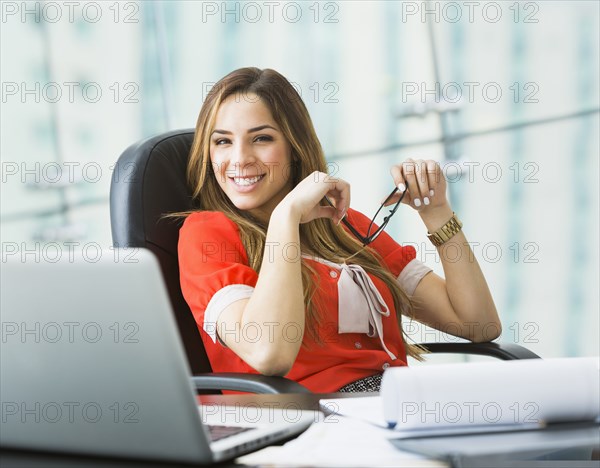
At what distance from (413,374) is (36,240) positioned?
3535mm

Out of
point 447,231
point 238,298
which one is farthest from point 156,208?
point 447,231

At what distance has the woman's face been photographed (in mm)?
1863

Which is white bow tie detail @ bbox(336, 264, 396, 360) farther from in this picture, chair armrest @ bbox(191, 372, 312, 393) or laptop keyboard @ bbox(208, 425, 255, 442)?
laptop keyboard @ bbox(208, 425, 255, 442)

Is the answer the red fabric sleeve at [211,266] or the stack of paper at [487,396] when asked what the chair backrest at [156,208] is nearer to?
the red fabric sleeve at [211,266]

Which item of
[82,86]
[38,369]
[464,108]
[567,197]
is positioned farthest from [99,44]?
[38,369]

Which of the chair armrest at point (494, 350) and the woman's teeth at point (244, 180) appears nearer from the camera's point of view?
the chair armrest at point (494, 350)

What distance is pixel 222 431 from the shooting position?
818 millimetres

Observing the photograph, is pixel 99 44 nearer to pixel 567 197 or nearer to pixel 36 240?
pixel 36 240

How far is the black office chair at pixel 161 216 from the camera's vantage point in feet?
5.72

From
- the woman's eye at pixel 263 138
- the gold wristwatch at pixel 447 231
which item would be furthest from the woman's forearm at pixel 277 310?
the gold wristwatch at pixel 447 231

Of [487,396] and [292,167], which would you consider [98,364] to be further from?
[292,167]

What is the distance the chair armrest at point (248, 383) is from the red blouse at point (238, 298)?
0.13 meters

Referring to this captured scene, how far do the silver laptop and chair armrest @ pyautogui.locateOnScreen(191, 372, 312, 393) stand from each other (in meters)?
0.61

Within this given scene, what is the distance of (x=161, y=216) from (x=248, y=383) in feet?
1.70
